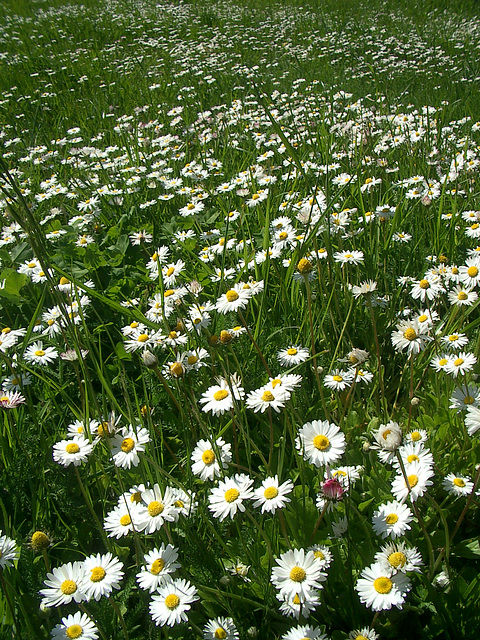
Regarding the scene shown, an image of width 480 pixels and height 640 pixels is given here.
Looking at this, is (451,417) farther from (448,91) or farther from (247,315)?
(448,91)

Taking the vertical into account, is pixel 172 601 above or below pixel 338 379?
below

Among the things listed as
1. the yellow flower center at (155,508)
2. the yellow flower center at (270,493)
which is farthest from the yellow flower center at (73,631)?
the yellow flower center at (270,493)

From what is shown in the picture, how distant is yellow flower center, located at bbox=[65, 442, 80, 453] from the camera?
1312 millimetres

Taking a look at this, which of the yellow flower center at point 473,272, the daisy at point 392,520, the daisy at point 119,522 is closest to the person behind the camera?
the daisy at point 392,520

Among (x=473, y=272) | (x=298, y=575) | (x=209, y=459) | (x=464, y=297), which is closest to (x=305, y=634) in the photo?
(x=298, y=575)

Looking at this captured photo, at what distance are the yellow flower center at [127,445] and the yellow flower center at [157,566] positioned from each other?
295 mm

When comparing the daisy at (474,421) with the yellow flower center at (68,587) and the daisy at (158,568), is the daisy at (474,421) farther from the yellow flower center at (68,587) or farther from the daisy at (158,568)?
the yellow flower center at (68,587)

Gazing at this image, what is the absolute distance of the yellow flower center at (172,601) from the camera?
1.03m

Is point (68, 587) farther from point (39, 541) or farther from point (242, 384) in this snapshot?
point (242, 384)

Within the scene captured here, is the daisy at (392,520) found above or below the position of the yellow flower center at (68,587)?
below

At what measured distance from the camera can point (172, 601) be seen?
1.03 m

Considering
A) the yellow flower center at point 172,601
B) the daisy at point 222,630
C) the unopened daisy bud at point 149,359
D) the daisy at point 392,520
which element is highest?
the unopened daisy bud at point 149,359

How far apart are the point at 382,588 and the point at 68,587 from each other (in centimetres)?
65

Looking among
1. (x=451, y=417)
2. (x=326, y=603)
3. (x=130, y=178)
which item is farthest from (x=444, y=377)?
(x=130, y=178)
